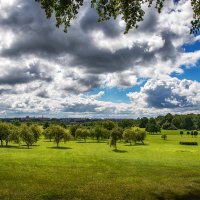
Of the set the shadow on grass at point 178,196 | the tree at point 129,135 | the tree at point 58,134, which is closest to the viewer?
the shadow on grass at point 178,196

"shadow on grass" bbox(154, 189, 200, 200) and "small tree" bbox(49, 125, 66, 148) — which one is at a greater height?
"small tree" bbox(49, 125, 66, 148)

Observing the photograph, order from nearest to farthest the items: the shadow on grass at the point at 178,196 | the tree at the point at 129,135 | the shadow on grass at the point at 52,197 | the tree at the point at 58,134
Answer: the shadow on grass at the point at 52,197 → the shadow on grass at the point at 178,196 → the tree at the point at 58,134 → the tree at the point at 129,135

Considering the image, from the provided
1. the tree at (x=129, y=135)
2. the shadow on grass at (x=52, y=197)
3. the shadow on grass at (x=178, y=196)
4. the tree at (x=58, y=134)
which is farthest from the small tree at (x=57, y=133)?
the shadow on grass at (x=178, y=196)

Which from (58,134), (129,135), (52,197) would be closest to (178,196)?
(52,197)

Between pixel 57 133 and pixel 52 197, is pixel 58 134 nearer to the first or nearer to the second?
pixel 57 133

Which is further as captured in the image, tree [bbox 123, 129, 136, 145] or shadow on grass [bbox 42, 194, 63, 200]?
→ tree [bbox 123, 129, 136, 145]

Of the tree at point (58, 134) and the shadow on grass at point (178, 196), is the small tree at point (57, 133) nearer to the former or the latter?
the tree at point (58, 134)

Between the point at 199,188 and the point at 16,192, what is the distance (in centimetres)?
1631

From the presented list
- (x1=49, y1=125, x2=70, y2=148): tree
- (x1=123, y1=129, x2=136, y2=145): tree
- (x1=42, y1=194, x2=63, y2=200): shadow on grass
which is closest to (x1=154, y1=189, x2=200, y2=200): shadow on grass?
(x1=42, y1=194, x2=63, y2=200): shadow on grass

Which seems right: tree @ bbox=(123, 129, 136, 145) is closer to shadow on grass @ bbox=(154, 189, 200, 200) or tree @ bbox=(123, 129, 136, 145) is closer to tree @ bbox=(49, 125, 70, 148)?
tree @ bbox=(49, 125, 70, 148)

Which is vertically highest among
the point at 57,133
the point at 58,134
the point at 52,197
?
the point at 57,133

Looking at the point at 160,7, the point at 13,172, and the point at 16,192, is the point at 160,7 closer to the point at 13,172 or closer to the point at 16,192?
the point at 16,192

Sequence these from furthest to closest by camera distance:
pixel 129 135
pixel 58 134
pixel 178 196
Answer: pixel 129 135 → pixel 58 134 → pixel 178 196

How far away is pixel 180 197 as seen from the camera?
2603cm
